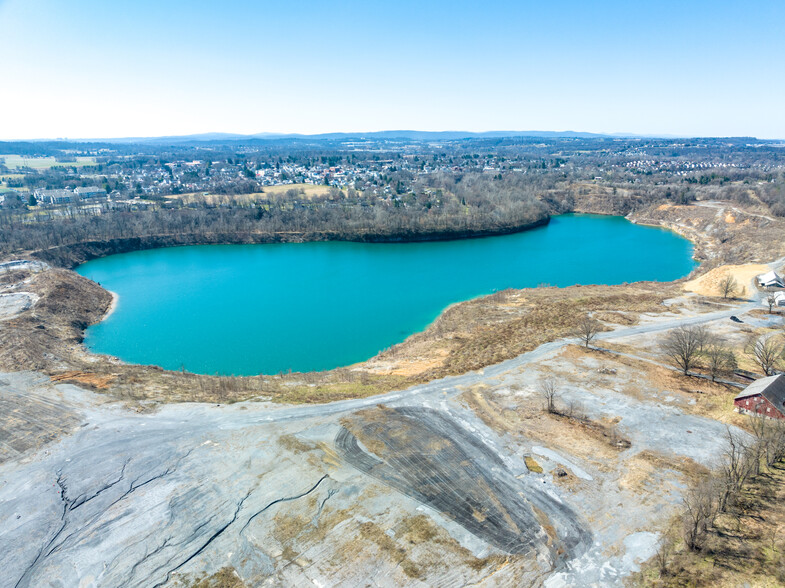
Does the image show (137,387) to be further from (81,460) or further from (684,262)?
(684,262)

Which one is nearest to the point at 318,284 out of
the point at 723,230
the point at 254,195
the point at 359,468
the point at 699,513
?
the point at 359,468

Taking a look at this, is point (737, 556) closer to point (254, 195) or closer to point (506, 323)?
point (506, 323)

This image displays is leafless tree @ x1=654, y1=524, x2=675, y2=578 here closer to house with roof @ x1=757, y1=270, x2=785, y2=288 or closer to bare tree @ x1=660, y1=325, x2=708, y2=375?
bare tree @ x1=660, y1=325, x2=708, y2=375

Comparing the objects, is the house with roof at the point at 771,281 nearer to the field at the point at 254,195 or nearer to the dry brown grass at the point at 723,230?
the dry brown grass at the point at 723,230

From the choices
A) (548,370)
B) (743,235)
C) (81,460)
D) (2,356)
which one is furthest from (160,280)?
(743,235)

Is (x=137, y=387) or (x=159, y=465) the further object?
(x=137, y=387)

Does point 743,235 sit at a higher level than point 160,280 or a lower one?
higher

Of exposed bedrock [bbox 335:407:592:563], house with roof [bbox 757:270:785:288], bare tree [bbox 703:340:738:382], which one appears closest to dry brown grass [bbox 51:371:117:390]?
exposed bedrock [bbox 335:407:592:563]
